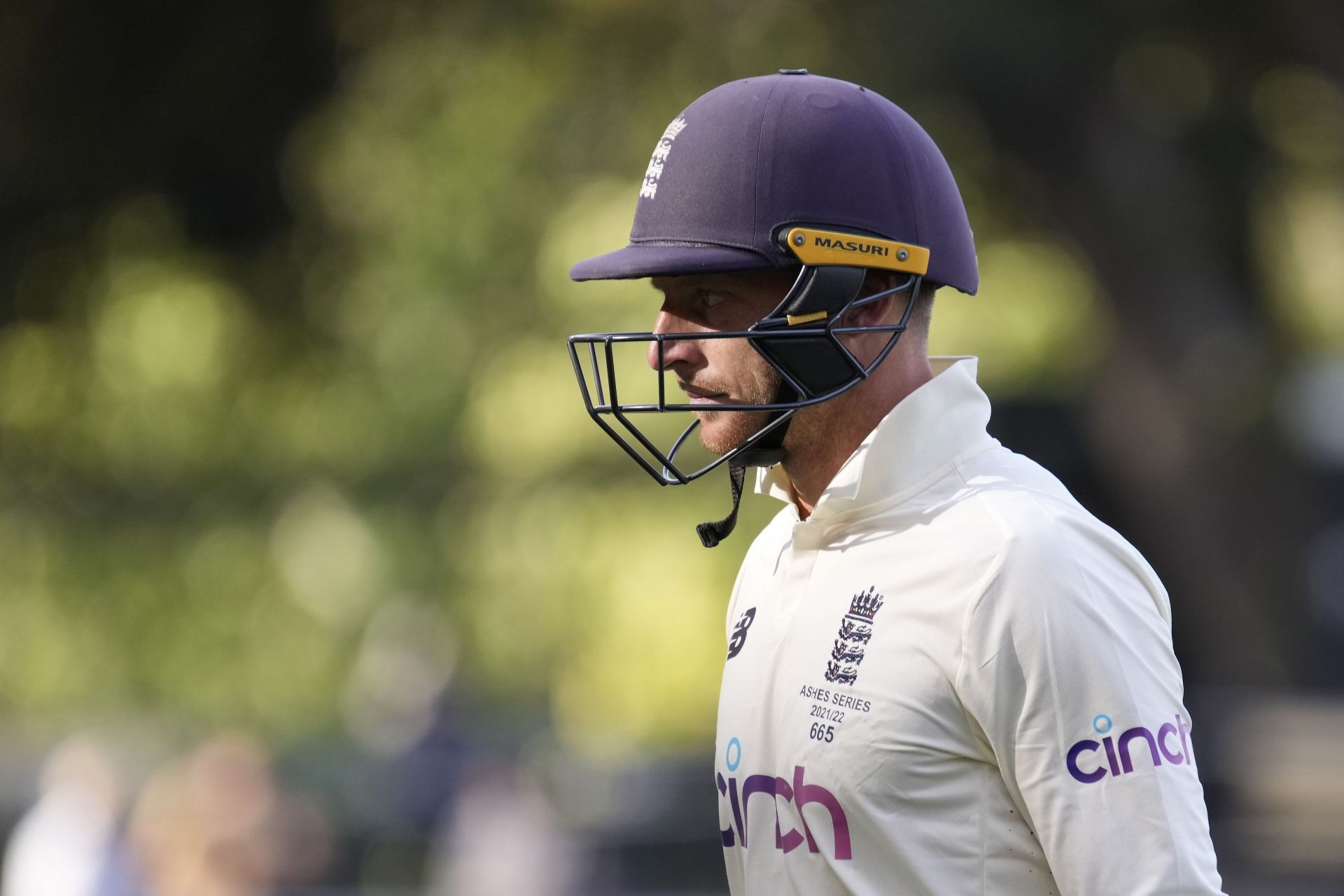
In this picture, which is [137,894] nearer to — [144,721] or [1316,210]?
[144,721]

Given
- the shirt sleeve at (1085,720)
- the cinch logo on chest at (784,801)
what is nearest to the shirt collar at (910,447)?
the shirt sleeve at (1085,720)

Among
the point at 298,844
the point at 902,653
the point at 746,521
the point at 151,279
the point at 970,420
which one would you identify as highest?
the point at 151,279

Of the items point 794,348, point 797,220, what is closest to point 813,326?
point 794,348

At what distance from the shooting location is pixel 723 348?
81.4 inches

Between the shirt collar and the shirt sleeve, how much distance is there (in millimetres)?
234

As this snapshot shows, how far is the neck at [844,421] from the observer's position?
2.11m

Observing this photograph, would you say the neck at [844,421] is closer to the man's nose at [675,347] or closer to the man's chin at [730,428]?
the man's chin at [730,428]

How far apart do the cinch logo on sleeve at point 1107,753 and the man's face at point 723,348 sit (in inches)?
23.9

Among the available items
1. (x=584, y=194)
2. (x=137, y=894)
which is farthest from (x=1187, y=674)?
(x=137, y=894)

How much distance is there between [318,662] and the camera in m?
10.3

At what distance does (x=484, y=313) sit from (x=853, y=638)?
26.3ft

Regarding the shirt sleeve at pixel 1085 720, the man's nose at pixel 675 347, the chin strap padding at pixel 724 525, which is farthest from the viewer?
the chin strap padding at pixel 724 525

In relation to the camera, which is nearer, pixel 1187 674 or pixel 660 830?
pixel 660 830

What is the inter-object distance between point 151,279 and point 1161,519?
266 inches
